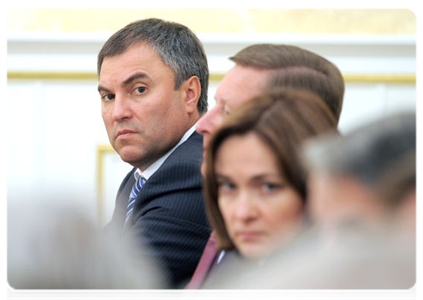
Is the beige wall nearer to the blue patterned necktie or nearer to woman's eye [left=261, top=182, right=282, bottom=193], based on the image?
the blue patterned necktie

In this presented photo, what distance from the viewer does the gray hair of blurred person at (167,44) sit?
1082mm

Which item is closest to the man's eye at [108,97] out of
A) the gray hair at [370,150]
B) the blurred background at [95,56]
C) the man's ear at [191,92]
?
the man's ear at [191,92]

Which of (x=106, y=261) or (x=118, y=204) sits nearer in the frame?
(x=106, y=261)

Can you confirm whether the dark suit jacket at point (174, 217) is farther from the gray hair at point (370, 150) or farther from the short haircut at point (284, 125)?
the gray hair at point (370, 150)

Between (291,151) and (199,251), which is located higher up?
(291,151)

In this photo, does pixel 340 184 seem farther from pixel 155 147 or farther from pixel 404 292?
pixel 155 147

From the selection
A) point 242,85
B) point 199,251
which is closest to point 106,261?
point 242,85

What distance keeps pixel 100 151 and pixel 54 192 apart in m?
1.82

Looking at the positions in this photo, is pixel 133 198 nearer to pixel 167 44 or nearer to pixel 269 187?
pixel 167 44

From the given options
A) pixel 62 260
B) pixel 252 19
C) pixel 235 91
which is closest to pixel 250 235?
pixel 235 91

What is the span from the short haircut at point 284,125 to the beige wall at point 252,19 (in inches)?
60.1

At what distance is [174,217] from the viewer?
2.99ft

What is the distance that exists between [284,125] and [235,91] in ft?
0.48

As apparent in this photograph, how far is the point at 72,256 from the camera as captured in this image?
332 millimetres
